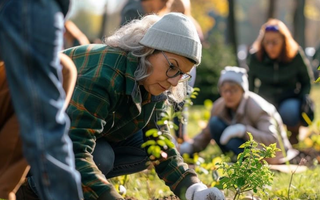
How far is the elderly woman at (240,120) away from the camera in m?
6.24

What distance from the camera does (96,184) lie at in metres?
3.01

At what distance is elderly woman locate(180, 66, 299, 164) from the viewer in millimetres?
6242

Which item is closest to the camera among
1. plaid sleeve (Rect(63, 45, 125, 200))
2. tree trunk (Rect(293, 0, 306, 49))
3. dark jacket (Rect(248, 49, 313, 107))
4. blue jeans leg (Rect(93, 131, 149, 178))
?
plaid sleeve (Rect(63, 45, 125, 200))

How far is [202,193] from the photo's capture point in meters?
3.37

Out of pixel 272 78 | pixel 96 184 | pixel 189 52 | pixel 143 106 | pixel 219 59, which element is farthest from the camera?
pixel 219 59

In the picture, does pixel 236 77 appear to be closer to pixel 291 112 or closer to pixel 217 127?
pixel 217 127

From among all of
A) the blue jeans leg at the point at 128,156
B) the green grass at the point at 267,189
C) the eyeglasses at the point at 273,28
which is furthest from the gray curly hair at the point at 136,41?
the eyeglasses at the point at 273,28

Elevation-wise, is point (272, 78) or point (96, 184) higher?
point (96, 184)

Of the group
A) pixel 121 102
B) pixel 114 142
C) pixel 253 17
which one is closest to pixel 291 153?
pixel 114 142

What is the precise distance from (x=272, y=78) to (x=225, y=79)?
1474 millimetres

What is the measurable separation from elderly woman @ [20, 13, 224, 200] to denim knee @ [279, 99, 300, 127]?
4.40 m

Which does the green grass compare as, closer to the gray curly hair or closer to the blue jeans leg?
the blue jeans leg

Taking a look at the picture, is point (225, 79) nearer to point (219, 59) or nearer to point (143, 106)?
point (143, 106)

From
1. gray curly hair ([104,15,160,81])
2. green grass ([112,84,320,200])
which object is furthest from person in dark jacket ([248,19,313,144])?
gray curly hair ([104,15,160,81])
